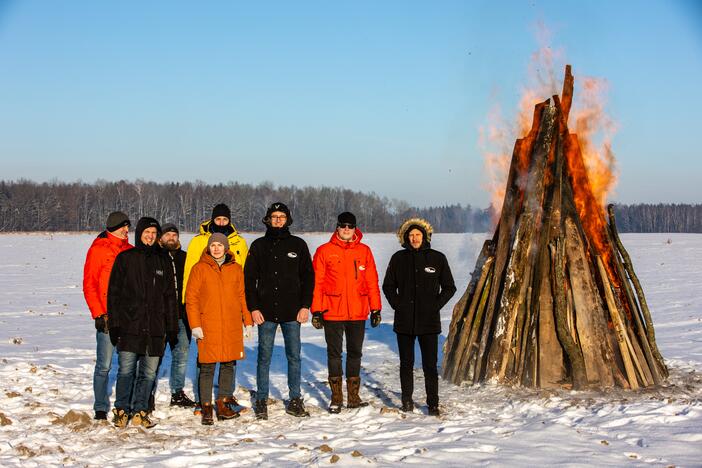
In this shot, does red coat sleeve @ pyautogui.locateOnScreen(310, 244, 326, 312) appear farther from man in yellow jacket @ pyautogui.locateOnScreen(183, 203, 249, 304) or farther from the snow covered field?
the snow covered field

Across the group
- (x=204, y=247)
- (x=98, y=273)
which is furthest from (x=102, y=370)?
(x=204, y=247)

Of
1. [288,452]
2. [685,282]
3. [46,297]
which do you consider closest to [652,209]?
[685,282]

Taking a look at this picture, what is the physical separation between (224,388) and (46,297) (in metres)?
14.2

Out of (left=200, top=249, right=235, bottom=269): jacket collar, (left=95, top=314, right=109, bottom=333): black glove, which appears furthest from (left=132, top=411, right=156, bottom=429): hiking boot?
(left=200, top=249, right=235, bottom=269): jacket collar

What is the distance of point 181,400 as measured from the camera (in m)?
6.96

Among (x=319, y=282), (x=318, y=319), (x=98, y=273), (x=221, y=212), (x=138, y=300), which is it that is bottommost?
(x=318, y=319)

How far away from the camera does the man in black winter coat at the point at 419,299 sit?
6.57 metres

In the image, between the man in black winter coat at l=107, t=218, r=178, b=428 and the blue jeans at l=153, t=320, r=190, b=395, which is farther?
the blue jeans at l=153, t=320, r=190, b=395

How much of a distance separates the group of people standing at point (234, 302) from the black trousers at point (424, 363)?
1cm

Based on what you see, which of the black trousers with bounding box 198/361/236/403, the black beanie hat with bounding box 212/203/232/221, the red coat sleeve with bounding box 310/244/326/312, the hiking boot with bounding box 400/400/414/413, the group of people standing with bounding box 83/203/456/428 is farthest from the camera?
the black beanie hat with bounding box 212/203/232/221

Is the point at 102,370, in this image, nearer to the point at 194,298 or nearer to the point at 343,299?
the point at 194,298

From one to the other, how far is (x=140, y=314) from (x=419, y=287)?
2.78 meters

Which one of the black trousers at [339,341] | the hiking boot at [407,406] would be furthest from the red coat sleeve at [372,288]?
the hiking boot at [407,406]

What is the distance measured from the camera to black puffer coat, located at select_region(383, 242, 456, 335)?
6.59 m
